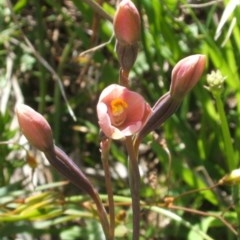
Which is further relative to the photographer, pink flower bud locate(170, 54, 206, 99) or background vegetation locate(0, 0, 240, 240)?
background vegetation locate(0, 0, 240, 240)

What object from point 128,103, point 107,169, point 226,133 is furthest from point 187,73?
point 226,133

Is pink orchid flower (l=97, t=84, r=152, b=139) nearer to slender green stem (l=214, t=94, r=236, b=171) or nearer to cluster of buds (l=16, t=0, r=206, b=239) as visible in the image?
cluster of buds (l=16, t=0, r=206, b=239)

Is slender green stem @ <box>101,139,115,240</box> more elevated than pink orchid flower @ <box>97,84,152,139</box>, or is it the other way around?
pink orchid flower @ <box>97,84,152,139</box>

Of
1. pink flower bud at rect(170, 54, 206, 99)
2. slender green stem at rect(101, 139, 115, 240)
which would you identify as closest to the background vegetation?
slender green stem at rect(101, 139, 115, 240)

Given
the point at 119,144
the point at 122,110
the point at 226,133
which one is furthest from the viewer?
the point at 119,144

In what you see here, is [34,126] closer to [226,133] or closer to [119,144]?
[226,133]

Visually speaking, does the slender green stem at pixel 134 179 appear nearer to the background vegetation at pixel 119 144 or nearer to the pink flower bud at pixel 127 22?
the pink flower bud at pixel 127 22

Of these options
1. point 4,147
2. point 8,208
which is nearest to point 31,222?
point 8,208
